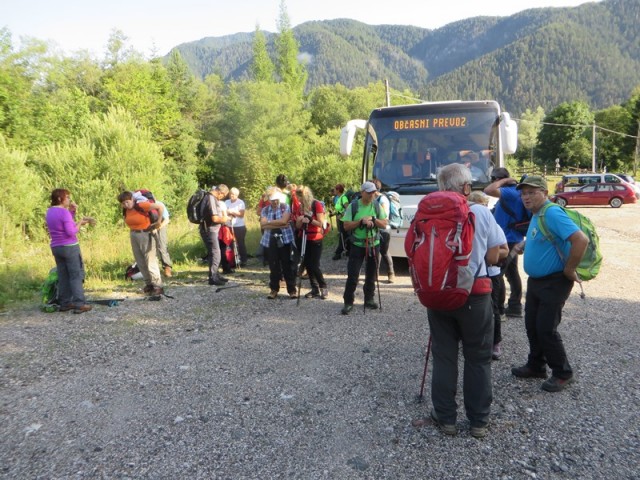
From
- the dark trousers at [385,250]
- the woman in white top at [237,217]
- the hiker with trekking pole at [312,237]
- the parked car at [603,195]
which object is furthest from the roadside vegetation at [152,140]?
the parked car at [603,195]

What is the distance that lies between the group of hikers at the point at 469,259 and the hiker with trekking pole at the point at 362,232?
0.01 m

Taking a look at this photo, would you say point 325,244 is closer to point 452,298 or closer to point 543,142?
point 452,298

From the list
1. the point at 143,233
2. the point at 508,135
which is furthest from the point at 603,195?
the point at 143,233

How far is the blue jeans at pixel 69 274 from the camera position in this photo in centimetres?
678

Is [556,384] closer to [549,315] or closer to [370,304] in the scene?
[549,315]

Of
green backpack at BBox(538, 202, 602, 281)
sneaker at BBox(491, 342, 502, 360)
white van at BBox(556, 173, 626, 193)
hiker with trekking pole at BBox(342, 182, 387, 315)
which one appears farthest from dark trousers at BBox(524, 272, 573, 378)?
white van at BBox(556, 173, 626, 193)

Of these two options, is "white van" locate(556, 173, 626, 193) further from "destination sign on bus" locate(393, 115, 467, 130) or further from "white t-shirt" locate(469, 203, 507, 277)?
"white t-shirt" locate(469, 203, 507, 277)

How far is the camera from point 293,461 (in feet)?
10.4

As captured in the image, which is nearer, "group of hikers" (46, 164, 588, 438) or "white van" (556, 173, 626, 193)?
"group of hikers" (46, 164, 588, 438)

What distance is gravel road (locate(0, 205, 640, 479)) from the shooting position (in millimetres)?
3135

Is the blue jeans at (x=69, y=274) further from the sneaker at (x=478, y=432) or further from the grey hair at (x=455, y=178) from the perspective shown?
the sneaker at (x=478, y=432)

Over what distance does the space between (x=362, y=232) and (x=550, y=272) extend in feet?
9.88

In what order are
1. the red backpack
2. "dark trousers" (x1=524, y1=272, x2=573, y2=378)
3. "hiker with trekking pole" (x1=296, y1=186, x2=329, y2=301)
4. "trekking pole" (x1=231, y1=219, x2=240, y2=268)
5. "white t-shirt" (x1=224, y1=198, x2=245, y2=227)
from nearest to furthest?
the red backpack < "dark trousers" (x1=524, y1=272, x2=573, y2=378) < "hiker with trekking pole" (x1=296, y1=186, x2=329, y2=301) < "trekking pole" (x1=231, y1=219, x2=240, y2=268) < "white t-shirt" (x1=224, y1=198, x2=245, y2=227)

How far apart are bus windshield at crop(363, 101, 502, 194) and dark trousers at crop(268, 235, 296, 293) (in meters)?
2.33
